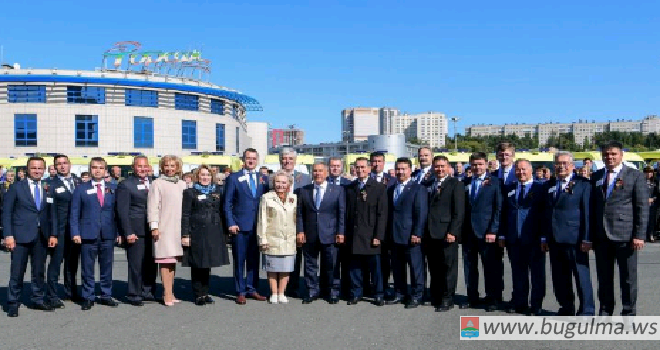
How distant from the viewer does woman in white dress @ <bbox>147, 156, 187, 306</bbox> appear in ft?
27.3

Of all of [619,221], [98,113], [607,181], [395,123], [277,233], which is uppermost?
[395,123]

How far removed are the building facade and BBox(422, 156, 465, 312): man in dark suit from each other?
43.8 meters

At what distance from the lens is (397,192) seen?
27.4 ft

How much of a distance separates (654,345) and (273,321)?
13.5 ft

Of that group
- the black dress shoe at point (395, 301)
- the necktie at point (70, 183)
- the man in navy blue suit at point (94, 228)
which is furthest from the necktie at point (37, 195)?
the black dress shoe at point (395, 301)

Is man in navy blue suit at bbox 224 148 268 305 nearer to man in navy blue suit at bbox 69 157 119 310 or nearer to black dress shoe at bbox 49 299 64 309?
man in navy blue suit at bbox 69 157 119 310

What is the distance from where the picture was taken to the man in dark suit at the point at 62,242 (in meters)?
8.09

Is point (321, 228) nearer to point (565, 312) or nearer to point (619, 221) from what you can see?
point (565, 312)

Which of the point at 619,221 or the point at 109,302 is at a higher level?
the point at 619,221

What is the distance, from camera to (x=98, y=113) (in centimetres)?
4762

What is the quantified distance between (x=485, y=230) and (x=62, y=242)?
18.6 feet

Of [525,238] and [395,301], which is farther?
[395,301]

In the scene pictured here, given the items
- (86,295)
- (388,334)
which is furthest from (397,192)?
(86,295)

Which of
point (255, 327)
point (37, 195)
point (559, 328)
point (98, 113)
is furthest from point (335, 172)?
point (98, 113)
